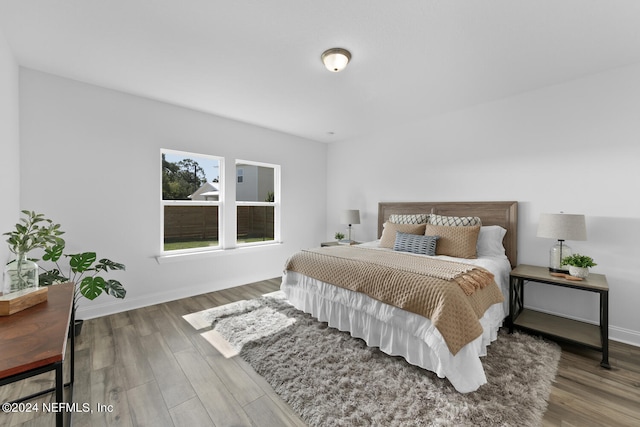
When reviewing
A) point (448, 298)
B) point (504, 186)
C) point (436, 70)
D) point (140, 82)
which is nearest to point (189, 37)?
point (140, 82)

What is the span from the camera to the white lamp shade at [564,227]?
2414 mm

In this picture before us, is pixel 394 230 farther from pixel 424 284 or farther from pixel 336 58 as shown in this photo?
pixel 336 58

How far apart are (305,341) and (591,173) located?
3232 millimetres

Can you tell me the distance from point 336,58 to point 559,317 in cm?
336

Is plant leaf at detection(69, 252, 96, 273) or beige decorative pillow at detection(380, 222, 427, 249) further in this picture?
beige decorative pillow at detection(380, 222, 427, 249)

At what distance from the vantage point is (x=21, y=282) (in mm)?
1383

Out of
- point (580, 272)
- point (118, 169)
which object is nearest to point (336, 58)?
point (118, 169)

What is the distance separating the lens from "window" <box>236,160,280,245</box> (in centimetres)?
427

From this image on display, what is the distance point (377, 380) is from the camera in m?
1.93

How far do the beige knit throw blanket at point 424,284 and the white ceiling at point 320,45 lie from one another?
1823 mm

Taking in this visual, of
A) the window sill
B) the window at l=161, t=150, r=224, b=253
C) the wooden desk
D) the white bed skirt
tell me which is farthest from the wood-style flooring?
the window at l=161, t=150, r=224, b=253

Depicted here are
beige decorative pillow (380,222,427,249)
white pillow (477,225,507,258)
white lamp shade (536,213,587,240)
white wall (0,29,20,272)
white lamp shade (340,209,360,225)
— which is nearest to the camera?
white wall (0,29,20,272)

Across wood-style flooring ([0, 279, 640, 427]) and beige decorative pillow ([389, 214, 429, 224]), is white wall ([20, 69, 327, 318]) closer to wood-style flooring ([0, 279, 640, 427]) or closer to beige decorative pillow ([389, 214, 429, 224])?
wood-style flooring ([0, 279, 640, 427])

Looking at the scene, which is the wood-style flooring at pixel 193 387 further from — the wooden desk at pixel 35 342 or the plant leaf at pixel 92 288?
the wooden desk at pixel 35 342
